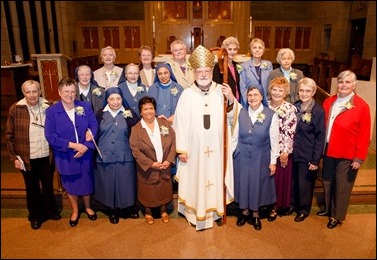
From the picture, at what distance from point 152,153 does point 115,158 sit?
1.35 ft

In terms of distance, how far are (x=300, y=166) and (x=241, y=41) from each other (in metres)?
9.07

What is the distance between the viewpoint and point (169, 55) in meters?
6.70

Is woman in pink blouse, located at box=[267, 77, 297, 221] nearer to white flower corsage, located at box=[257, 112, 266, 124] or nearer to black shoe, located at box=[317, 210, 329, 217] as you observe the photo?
white flower corsage, located at box=[257, 112, 266, 124]

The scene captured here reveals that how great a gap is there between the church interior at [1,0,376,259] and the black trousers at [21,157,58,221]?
153 millimetres

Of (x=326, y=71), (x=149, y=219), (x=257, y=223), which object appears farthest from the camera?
(x=326, y=71)

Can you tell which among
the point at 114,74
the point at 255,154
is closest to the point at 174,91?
the point at 114,74

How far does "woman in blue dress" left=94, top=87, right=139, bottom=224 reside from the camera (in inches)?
128

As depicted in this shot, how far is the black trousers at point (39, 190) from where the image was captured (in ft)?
10.8

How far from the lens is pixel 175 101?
11.9 feet

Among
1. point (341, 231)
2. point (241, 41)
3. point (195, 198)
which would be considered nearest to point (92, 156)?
point (195, 198)

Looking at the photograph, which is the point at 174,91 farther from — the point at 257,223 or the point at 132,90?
the point at 257,223

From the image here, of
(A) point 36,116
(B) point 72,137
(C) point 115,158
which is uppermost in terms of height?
(A) point 36,116

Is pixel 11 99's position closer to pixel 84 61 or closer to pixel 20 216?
pixel 84 61

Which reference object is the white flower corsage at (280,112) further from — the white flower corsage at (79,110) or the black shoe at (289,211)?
the white flower corsage at (79,110)
